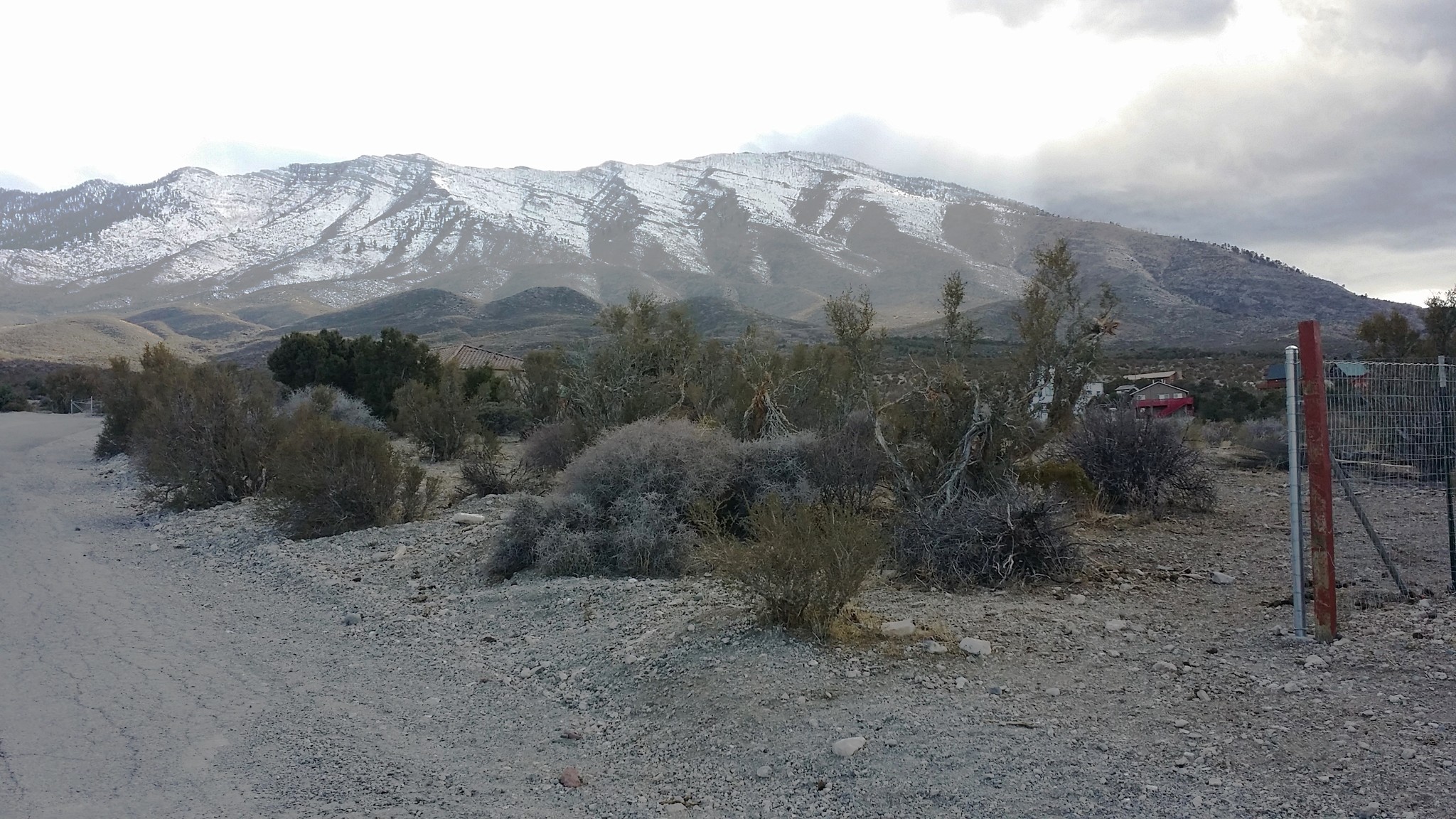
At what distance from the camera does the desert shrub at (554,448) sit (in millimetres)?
16281

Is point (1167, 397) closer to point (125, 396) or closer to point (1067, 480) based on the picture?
point (1067, 480)

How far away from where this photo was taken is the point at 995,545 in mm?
8859

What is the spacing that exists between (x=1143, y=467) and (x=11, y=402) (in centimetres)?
6713

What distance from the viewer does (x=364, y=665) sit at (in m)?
7.91

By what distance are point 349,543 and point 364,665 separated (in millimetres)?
5246

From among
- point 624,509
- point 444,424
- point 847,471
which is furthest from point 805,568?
point 444,424

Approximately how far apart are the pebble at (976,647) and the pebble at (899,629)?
0.41 metres

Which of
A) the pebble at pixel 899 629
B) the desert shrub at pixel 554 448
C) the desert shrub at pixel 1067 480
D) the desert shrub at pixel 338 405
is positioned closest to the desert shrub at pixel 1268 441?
the desert shrub at pixel 1067 480

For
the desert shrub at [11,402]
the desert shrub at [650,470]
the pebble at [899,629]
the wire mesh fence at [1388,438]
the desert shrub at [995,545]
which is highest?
the wire mesh fence at [1388,438]

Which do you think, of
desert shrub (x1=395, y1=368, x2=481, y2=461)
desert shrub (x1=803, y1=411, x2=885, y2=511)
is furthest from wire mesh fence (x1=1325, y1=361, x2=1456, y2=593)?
desert shrub (x1=395, y1=368, x2=481, y2=461)

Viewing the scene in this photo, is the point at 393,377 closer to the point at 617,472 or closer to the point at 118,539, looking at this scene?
the point at 118,539

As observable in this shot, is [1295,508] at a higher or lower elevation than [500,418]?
higher

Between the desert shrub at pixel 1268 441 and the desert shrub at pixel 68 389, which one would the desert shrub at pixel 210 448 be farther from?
the desert shrub at pixel 68 389

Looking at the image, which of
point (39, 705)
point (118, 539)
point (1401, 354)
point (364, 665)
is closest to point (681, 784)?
point (364, 665)
